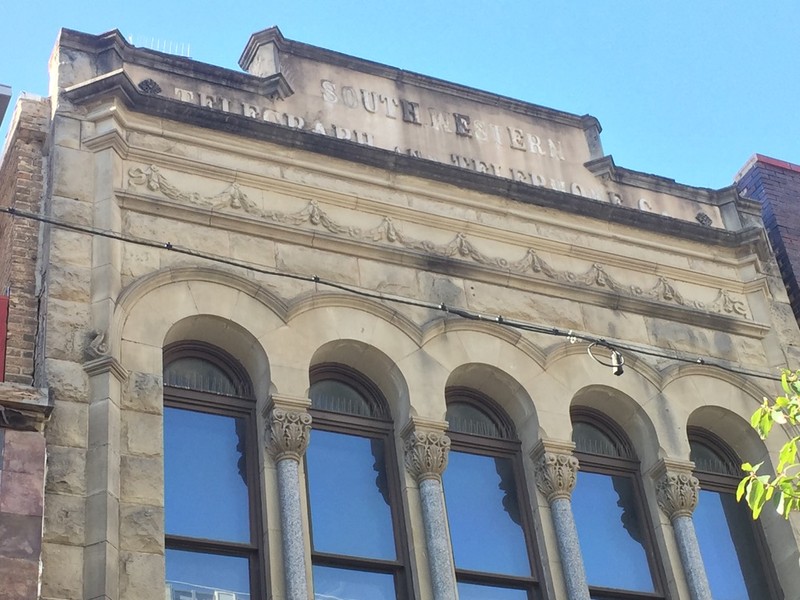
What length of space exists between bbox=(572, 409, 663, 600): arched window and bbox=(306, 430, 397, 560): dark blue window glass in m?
2.21

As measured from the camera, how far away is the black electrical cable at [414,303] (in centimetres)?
1284

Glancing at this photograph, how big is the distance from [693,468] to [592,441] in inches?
43.7

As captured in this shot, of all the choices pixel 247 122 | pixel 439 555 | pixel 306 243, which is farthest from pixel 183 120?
pixel 439 555

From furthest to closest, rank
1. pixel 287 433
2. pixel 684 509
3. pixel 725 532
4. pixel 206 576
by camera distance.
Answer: pixel 725 532 → pixel 684 509 → pixel 287 433 → pixel 206 576

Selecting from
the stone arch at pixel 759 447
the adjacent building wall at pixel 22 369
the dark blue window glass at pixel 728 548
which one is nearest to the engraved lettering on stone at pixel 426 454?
the dark blue window glass at pixel 728 548

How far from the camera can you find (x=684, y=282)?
16.3 meters

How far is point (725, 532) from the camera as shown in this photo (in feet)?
48.3

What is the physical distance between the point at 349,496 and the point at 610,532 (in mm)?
2925

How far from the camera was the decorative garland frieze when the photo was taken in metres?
13.8

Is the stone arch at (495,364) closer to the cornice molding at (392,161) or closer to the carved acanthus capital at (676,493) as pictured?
the carved acanthus capital at (676,493)

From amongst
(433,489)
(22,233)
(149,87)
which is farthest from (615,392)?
(22,233)

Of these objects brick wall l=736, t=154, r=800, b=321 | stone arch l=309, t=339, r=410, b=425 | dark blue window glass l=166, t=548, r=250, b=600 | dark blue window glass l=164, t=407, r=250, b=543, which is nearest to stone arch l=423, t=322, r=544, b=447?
stone arch l=309, t=339, r=410, b=425

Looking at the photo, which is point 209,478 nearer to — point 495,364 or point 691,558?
point 495,364

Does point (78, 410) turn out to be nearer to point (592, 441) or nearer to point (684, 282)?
point (592, 441)
